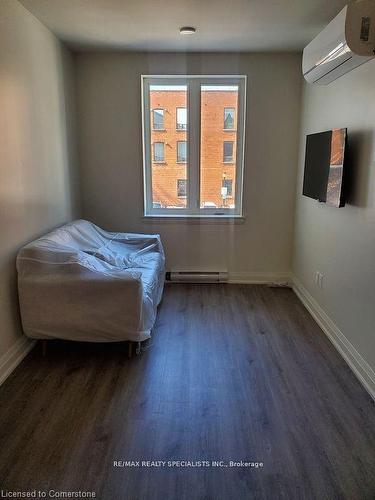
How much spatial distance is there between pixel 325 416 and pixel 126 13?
3042 millimetres

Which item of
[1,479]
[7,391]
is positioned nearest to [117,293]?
[7,391]

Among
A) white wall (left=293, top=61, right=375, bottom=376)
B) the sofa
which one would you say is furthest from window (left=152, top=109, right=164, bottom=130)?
the sofa

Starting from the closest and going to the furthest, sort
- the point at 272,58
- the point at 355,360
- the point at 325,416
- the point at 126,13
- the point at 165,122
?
the point at 325,416
the point at 355,360
the point at 126,13
the point at 272,58
the point at 165,122

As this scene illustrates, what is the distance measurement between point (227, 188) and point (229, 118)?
762 millimetres

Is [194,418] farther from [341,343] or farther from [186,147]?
[186,147]

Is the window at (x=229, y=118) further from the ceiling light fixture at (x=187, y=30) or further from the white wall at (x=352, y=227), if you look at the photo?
the ceiling light fixture at (x=187, y=30)

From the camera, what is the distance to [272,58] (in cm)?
372

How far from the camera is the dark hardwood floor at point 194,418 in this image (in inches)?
63.5

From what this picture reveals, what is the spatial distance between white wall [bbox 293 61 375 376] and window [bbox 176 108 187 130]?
1.33 meters

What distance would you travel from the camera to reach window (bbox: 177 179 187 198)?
4.09 m

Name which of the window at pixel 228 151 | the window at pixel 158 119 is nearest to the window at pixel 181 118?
the window at pixel 158 119

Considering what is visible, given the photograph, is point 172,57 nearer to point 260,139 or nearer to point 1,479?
point 260,139

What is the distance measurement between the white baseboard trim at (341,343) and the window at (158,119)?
231cm

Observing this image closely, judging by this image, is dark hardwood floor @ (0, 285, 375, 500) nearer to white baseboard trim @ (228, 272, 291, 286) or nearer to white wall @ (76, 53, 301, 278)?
white baseboard trim @ (228, 272, 291, 286)
